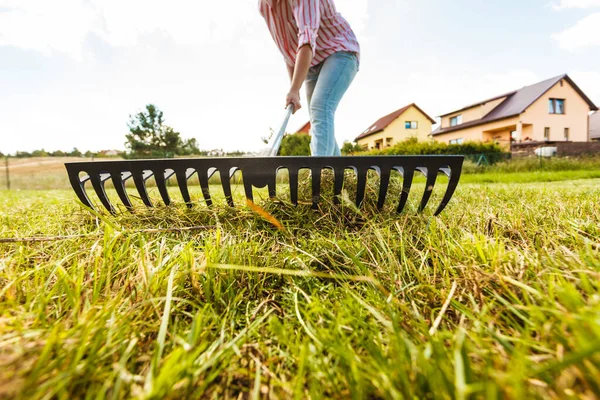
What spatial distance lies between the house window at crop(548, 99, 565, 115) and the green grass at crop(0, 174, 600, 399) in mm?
27299

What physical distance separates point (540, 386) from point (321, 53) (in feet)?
7.23

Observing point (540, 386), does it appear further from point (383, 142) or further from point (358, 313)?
point (383, 142)

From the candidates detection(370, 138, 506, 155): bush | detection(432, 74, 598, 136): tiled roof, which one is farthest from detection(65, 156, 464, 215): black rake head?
detection(432, 74, 598, 136): tiled roof

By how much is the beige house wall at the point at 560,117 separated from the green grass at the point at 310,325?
2497cm

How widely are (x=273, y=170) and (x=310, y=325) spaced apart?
74cm

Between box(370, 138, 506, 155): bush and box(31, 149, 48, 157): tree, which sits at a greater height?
box(31, 149, 48, 157): tree

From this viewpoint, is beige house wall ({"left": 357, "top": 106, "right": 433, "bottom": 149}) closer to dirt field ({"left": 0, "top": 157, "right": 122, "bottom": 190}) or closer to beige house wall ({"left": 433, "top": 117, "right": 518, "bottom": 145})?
beige house wall ({"left": 433, "top": 117, "right": 518, "bottom": 145})

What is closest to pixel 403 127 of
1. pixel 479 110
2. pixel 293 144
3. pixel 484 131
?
pixel 479 110

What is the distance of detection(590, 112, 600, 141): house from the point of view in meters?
24.9

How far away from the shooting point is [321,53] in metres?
2.05

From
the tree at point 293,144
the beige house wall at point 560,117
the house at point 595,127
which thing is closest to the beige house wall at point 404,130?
the beige house wall at point 560,117

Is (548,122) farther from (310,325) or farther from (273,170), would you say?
(310,325)

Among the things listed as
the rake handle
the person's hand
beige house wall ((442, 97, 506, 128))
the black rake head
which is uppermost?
beige house wall ((442, 97, 506, 128))

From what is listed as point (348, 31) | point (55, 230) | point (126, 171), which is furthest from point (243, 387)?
point (348, 31)
